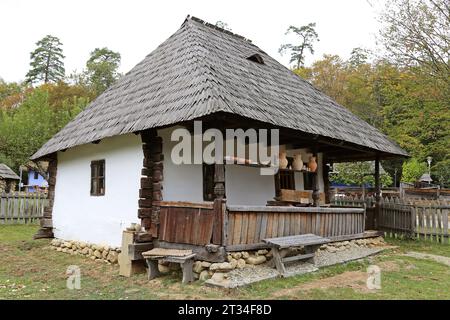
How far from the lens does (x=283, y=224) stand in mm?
7637

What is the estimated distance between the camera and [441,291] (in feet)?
20.7

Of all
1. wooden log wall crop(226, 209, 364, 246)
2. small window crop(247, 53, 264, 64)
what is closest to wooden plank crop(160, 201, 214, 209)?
wooden log wall crop(226, 209, 364, 246)

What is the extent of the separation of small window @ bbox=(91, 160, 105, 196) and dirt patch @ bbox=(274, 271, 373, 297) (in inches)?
205

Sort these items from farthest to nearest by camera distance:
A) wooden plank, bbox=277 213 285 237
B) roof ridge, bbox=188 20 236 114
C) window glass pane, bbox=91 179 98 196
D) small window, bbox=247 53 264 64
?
1. small window, bbox=247 53 264 64
2. window glass pane, bbox=91 179 98 196
3. wooden plank, bbox=277 213 285 237
4. roof ridge, bbox=188 20 236 114

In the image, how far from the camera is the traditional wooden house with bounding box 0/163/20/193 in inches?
797

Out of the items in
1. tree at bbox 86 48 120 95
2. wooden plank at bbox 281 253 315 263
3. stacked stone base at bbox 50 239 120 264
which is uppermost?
tree at bbox 86 48 120 95

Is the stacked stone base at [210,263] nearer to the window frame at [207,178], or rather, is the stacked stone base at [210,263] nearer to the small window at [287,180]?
the window frame at [207,178]

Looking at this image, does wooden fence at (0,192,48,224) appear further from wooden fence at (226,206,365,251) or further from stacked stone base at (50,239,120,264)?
wooden fence at (226,206,365,251)

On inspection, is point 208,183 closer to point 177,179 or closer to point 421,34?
point 177,179

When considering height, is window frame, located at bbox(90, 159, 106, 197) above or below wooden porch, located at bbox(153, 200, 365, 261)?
above

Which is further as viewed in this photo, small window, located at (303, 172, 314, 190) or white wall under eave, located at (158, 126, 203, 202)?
small window, located at (303, 172, 314, 190)

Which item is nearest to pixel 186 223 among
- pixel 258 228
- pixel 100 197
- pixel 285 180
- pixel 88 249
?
pixel 258 228
